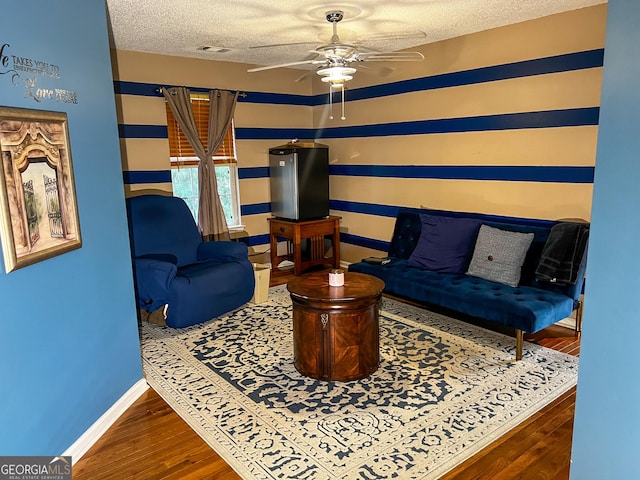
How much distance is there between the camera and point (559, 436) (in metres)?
2.40

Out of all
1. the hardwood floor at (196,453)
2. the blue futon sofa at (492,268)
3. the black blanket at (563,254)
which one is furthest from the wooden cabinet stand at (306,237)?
the hardwood floor at (196,453)

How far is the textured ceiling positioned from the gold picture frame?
1.47m

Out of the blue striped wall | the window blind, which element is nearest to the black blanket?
the blue striped wall

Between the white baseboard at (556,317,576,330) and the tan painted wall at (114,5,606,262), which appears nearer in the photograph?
the tan painted wall at (114,5,606,262)

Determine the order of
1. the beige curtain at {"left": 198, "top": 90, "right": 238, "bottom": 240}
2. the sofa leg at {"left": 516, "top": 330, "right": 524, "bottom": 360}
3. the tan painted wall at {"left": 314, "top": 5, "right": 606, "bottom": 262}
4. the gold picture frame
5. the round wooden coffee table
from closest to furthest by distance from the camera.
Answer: the gold picture frame < the round wooden coffee table < the sofa leg at {"left": 516, "top": 330, "right": 524, "bottom": 360} < the tan painted wall at {"left": 314, "top": 5, "right": 606, "bottom": 262} < the beige curtain at {"left": 198, "top": 90, "right": 238, "bottom": 240}

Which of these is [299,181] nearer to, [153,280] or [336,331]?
[153,280]

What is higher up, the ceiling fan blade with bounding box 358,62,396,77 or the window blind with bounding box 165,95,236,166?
the ceiling fan blade with bounding box 358,62,396,77

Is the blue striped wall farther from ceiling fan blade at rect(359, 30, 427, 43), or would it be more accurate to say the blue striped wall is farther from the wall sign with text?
the wall sign with text

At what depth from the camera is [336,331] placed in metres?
2.87

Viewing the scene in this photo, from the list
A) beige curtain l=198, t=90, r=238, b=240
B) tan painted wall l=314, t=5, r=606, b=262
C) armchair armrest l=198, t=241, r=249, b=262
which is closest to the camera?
tan painted wall l=314, t=5, r=606, b=262

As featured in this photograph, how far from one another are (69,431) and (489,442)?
6.96ft

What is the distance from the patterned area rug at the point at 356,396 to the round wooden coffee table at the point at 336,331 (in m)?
0.10

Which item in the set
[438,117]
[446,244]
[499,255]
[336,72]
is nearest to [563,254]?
[499,255]

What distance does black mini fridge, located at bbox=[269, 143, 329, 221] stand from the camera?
5.35 m
